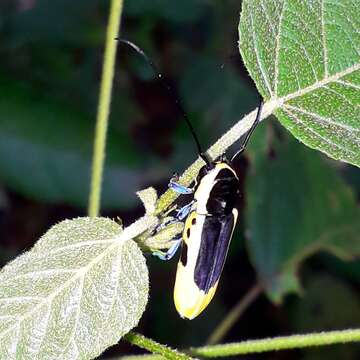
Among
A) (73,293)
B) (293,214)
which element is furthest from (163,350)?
(293,214)

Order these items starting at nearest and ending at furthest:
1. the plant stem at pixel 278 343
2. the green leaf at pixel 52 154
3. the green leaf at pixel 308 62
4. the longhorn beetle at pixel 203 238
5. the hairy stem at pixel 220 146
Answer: the hairy stem at pixel 220 146 < the green leaf at pixel 308 62 < the plant stem at pixel 278 343 < the longhorn beetle at pixel 203 238 < the green leaf at pixel 52 154

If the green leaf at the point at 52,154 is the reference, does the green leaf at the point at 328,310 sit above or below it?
below

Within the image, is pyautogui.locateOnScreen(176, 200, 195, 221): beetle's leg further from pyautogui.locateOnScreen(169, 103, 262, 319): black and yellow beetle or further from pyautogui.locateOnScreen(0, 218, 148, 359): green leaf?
pyautogui.locateOnScreen(0, 218, 148, 359): green leaf

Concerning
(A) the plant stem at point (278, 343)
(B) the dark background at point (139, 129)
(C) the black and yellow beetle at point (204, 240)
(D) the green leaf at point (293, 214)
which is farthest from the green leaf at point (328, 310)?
(A) the plant stem at point (278, 343)

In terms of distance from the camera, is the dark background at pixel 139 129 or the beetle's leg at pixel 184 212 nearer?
the beetle's leg at pixel 184 212

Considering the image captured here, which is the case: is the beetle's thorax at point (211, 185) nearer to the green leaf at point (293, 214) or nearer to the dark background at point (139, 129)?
the green leaf at point (293, 214)

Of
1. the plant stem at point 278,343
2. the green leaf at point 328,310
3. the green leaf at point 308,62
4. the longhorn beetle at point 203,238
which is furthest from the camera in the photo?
the green leaf at point 328,310

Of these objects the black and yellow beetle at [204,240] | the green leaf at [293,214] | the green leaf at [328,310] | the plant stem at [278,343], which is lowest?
the green leaf at [328,310]

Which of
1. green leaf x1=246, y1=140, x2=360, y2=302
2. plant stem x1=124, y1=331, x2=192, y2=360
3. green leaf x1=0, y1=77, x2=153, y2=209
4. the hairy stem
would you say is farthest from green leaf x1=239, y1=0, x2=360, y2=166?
green leaf x1=0, y1=77, x2=153, y2=209

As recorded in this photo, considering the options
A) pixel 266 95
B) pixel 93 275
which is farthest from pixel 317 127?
pixel 93 275
